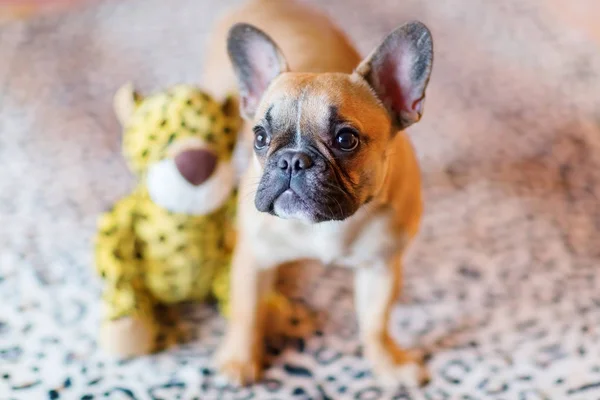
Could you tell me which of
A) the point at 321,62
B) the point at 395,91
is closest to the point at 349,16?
the point at 321,62

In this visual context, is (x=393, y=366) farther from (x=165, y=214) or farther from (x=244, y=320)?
(x=165, y=214)

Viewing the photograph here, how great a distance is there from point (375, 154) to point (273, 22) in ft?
2.10

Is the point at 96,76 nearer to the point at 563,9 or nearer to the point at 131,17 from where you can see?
the point at 131,17

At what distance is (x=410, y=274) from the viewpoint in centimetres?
163

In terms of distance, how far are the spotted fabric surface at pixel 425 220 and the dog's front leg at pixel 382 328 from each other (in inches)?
1.2

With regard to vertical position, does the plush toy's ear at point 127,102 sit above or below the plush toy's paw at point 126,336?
above

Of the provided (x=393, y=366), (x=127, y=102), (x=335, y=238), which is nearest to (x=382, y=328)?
(x=393, y=366)

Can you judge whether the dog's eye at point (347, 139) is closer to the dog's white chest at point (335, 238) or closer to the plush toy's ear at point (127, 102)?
the dog's white chest at point (335, 238)

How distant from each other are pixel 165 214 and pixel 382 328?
50 cm

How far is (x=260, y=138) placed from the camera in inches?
45.4

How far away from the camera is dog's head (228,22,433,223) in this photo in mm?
1066

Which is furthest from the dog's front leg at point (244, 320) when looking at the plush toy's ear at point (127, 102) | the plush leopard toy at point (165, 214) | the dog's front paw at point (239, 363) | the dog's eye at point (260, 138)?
the plush toy's ear at point (127, 102)

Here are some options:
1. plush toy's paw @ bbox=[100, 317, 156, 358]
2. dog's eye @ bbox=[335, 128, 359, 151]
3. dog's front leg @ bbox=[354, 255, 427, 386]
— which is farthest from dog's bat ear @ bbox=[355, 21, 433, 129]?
plush toy's paw @ bbox=[100, 317, 156, 358]

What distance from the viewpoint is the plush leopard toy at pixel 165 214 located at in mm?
1310
